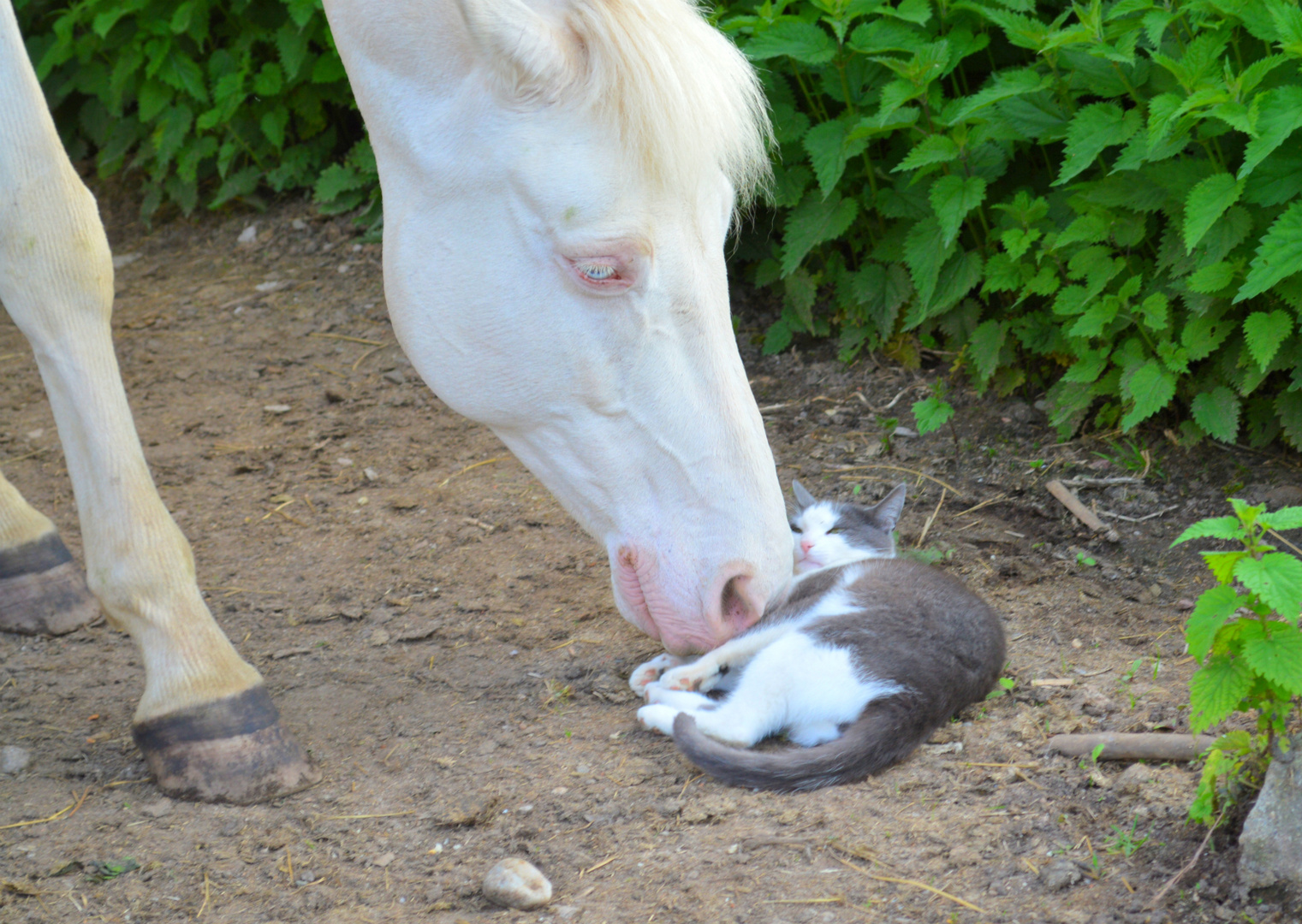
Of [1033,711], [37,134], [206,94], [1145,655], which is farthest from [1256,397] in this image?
[206,94]

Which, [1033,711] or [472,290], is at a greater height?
[472,290]

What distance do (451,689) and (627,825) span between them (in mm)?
707

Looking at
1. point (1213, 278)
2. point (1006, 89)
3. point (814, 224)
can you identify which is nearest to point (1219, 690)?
point (1213, 278)

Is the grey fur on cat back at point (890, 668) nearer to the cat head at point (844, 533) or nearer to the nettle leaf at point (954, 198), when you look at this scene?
the cat head at point (844, 533)

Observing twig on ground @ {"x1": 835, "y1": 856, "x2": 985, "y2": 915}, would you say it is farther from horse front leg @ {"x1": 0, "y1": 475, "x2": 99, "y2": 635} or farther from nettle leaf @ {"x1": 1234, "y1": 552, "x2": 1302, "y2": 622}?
horse front leg @ {"x1": 0, "y1": 475, "x2": 99, "y2": 635}

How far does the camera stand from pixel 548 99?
175cm

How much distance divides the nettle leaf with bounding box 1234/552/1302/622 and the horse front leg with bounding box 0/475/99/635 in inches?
105

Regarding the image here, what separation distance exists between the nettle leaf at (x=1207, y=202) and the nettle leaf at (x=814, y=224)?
1150 mm

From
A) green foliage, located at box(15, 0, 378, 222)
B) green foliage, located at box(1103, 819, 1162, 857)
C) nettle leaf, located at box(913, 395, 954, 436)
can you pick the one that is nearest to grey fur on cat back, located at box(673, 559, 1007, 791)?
green foliage, located at box(1103, 819, 1162, 857)

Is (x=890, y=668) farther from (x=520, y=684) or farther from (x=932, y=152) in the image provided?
(x=932, y=152)

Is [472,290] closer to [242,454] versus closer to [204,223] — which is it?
[242,454]

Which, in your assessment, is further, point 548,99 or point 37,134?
point 37,134

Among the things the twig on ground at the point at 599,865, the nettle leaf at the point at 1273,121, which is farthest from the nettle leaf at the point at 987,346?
the twig on ground at the point at 599,865

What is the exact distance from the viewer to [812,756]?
2.06m
